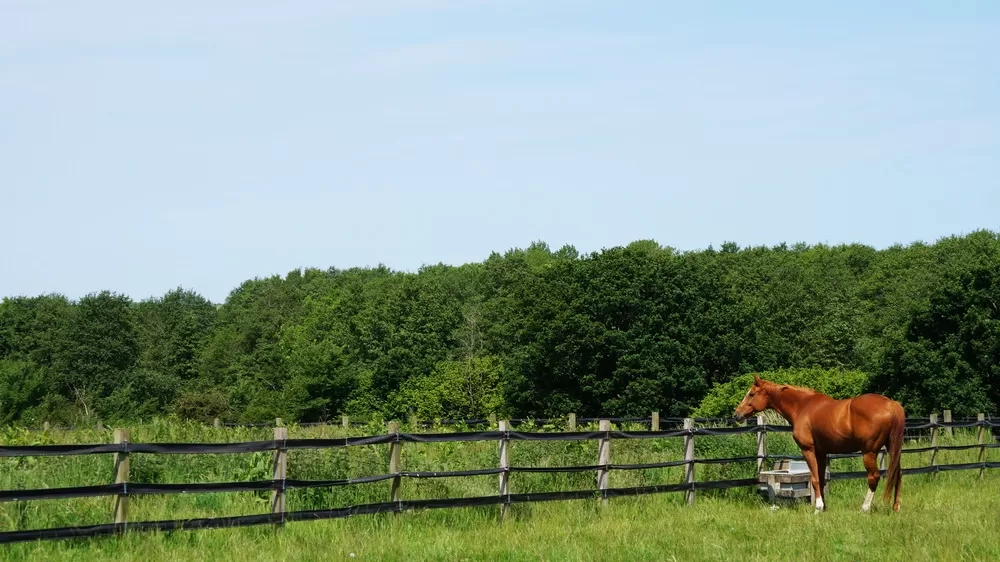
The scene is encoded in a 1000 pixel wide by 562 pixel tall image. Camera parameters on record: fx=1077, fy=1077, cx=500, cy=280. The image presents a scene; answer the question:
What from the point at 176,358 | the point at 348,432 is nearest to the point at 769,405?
the point at 348,432

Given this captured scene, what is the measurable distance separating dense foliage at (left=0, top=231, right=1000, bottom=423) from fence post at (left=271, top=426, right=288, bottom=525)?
1644 inches

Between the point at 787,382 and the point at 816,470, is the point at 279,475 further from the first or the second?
the point at 787,382

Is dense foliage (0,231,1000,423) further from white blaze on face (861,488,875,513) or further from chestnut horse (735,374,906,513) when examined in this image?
white blaze on face (861,488,875,513)

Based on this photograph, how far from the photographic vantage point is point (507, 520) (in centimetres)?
1338

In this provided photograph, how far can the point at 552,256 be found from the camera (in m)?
116

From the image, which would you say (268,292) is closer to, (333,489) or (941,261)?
(941,261)

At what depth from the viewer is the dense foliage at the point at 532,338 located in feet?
169

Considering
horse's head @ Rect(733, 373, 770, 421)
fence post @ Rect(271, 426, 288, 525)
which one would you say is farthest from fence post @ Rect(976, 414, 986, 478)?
fence post @ Rect(271, 426, 288, 525)

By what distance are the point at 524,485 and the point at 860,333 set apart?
222 ft

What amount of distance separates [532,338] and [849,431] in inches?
1925

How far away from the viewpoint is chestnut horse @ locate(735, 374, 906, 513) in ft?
49.6

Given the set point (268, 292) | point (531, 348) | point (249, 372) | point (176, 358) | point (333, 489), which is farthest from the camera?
point (268, 292)

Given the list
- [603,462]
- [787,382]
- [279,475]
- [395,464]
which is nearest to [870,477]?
[603,462]

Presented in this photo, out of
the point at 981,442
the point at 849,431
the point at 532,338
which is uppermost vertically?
the point at 532,338
